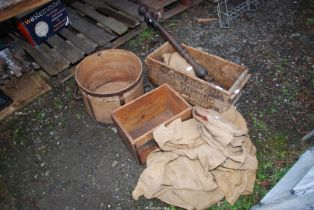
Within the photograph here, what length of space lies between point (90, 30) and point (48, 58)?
2.43 feet

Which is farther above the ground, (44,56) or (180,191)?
(44,56)

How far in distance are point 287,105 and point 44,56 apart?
125 inches

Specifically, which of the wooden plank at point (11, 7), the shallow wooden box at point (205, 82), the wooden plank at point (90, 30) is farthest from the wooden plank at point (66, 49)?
the wooden plank at point (11, 7)

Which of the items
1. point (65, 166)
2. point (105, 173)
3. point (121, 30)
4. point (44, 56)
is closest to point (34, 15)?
point (44, 56)

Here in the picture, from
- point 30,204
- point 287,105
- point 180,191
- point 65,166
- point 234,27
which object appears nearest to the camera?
point 180,191

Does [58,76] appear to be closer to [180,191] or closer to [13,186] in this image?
[13,186]

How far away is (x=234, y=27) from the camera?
4.39 m

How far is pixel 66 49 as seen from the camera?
4117mm

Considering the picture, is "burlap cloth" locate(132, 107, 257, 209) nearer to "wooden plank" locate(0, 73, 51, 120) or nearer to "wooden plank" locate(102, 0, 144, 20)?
"wooden plank" locate(0, 73, 51, 120)

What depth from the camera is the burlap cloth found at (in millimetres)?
2703

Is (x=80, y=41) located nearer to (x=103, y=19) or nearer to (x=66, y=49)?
(x=66, y=49)

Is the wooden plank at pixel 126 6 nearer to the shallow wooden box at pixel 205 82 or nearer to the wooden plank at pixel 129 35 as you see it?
the wooden plank at pixel 129 35

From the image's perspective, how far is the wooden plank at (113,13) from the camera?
430cm

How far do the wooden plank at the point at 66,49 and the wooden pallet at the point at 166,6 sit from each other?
4.08ft
